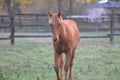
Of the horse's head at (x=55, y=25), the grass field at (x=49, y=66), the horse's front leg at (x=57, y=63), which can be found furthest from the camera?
the grass field at (x=49, y=66)

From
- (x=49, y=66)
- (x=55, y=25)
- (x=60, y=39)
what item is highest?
(x=55, y=25)

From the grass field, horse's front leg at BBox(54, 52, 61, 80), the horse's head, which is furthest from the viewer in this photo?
the grass field

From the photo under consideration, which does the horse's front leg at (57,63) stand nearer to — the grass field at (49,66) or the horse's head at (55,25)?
the horse's head at (55,25)

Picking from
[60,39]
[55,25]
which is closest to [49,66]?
[60,39]

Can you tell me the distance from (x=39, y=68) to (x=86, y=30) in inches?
596

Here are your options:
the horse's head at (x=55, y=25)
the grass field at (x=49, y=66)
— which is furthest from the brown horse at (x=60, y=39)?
the grass field at (x=49, y=66)

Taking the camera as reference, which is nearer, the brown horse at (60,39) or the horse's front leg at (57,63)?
the brown horse at (60,39)

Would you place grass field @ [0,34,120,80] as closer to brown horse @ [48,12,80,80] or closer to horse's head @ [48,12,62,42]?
brown horse @ [48,12,80,80]

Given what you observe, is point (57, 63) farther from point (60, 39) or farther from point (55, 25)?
point (55, 25)

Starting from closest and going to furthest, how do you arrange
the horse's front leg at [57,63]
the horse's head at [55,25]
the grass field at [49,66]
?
the horse's head at [55,25], the horse's front leg at [57,63], the grass field at [49,66]

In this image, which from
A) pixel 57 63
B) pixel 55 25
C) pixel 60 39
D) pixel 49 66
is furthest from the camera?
pixel 49 66

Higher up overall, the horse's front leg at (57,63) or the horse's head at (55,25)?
the horse's head at (55,25)

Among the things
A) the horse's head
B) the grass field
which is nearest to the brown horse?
the horse's head

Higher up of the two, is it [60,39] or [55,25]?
[55,25]
